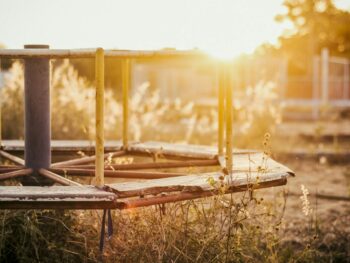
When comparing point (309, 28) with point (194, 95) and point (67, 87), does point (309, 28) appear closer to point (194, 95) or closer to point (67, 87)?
point (194, 95)

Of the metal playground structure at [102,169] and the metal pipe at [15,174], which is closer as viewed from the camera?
the metal playground structure at [102,169]

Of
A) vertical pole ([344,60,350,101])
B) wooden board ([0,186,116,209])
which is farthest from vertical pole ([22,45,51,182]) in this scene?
vertical pole ([344,60,350,101])

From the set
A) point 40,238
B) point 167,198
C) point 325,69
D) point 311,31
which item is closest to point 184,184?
point 167,198

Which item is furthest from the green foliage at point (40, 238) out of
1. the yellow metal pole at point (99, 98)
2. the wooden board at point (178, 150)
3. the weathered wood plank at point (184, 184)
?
the wooden board at point (178, 150)

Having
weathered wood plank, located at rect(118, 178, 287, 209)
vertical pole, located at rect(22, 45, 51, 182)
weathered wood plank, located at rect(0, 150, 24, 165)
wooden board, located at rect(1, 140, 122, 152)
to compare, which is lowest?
weathered wood plank, located at rect(118, 178, 287, 209)

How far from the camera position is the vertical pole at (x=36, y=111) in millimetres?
3818

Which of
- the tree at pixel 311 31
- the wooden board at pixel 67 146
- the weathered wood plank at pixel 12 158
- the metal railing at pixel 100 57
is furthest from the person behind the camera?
the tree at pixel 311 31

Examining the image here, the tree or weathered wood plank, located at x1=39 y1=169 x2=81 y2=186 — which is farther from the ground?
the tree

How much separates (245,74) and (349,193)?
Result: 48.3 feet

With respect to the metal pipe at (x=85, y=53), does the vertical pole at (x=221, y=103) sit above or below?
below

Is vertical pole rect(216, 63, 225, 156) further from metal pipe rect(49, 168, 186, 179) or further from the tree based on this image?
the tree

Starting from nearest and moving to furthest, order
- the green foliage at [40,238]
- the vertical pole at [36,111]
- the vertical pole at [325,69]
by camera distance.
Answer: the green foliage at [40,238] → the vertical pole at [36,111] → the vertical pole at [325,69]

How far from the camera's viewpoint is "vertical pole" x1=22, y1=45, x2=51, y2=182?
12.5 feet

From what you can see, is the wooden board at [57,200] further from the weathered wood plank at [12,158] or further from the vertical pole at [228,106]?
the weathered wood plank at [12,158]
